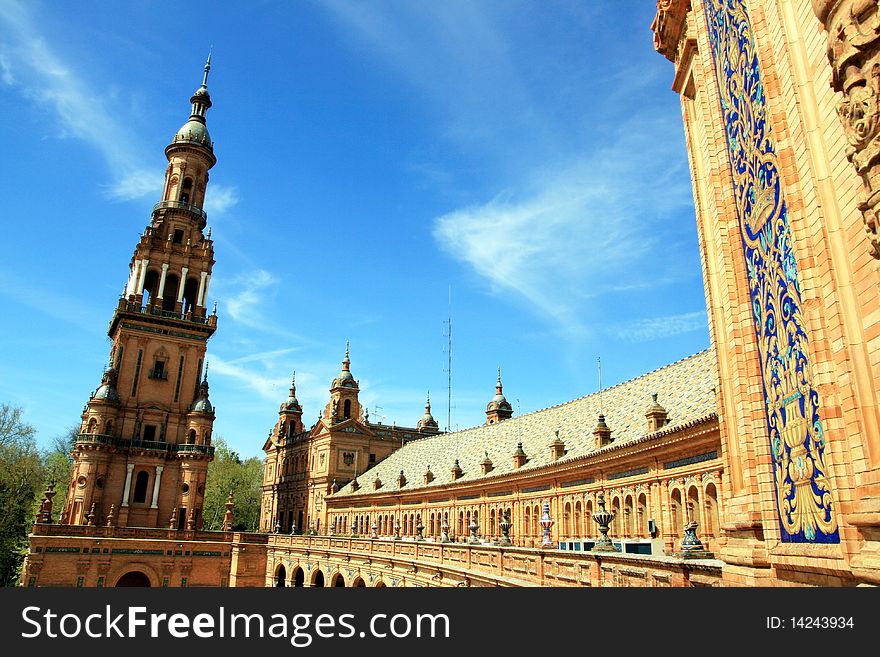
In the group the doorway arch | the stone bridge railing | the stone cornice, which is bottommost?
the doorway arch

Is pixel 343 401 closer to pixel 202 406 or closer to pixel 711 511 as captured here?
pixel 202 406

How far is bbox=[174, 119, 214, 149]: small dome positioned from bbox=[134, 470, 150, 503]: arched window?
39005 millimetres

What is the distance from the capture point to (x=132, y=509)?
60125mm

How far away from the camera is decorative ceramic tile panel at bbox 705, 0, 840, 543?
27.6ft

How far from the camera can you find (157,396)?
64125 millimetres

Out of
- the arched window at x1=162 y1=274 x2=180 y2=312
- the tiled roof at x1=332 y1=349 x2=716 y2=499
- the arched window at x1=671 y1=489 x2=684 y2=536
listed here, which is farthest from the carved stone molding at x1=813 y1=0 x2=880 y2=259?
the arched window at x1=162 y1=274 x2=180 y2=312

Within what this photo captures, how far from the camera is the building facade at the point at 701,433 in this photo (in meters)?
7.27

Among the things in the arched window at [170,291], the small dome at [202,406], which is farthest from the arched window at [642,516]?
the arched window at [170,291]

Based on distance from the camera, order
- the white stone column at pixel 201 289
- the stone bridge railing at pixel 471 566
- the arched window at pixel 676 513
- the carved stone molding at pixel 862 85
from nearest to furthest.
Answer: the carved stone molding at pixel 862 85
the stone bridge railing at pixel 471 566
the arched window at pixel 676 513
the white stone column at pixel 201 289

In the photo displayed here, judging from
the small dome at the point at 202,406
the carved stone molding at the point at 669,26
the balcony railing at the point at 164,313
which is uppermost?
the balcony railing at the point at 164,313

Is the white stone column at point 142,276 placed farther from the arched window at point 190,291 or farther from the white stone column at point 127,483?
the white stone column at point 127,483

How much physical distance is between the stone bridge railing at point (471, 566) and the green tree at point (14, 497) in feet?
102

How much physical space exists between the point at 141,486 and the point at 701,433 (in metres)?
55.7

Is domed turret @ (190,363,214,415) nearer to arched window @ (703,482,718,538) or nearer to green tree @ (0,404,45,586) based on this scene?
green tree @ (0,404,45,586)
